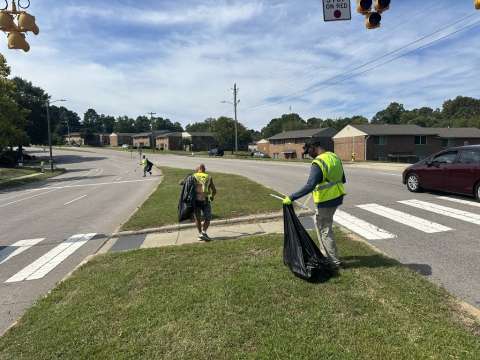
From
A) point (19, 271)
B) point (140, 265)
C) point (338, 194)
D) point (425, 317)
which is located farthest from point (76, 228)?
point (425, 317)

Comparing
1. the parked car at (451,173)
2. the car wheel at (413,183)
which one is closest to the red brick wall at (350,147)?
the car wheel at (413,183)

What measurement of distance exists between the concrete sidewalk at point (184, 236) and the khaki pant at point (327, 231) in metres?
2.47

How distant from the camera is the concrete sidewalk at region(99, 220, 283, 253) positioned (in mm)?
7445

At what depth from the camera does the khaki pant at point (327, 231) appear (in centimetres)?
512

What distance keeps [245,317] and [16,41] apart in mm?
7726

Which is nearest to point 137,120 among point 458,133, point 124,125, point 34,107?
point 124,125

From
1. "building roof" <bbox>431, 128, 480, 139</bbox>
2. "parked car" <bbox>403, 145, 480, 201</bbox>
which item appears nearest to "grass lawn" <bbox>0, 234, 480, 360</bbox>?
"parked car" <bbox>403, 145, 480, 201</bbox>

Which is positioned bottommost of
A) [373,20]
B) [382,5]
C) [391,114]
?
[373,20]

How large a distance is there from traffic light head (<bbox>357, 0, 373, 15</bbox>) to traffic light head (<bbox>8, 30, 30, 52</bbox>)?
804 centimetres

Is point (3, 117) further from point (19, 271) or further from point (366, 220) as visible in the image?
point (366, 220)

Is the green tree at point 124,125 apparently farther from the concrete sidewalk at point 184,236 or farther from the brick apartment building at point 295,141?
the concrete sidewalk at point 184,236

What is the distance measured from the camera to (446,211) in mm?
9039

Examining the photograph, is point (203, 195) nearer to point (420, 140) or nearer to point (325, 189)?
point (325, 189)

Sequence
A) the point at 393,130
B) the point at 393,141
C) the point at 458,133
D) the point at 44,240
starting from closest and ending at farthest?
the point at 44,240
the point at 393,141
the point at 393,130
the point at 458,133
